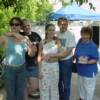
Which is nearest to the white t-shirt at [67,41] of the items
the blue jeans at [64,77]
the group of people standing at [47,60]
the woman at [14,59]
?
the group of people standing at [47,60]

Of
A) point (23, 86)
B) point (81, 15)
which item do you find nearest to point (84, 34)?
point (23, 86)

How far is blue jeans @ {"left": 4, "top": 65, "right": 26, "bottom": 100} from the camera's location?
22.6ft

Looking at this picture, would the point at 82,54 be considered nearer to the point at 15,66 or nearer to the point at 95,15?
the point at 15,66

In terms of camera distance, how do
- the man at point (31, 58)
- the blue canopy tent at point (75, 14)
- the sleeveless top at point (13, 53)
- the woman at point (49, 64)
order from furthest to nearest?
1. the blue canopy tent at point (75, 14)
2. the man at point (31, 58)
3. the woman at point (49, 64)
4. the sleeveless top at point (13, 53)

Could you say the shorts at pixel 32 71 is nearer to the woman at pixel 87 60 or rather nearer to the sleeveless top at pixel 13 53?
the woman at pixel 87 60

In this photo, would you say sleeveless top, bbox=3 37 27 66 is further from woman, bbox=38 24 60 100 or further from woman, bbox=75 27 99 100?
woman, bbox=75 27 99 100

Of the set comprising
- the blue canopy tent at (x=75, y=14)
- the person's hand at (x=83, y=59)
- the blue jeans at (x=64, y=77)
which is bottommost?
the blue jeans at (x=64, y=77)

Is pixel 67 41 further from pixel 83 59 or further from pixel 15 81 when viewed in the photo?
pixel 15 81

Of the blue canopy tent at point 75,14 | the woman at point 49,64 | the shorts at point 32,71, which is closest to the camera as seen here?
the woman at point 49,64

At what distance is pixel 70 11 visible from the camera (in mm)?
19641

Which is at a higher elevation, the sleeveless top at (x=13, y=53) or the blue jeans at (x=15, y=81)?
the sleeveless top at (x=13, y=53)

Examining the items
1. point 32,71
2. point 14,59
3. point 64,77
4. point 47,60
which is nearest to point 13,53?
point 14,59

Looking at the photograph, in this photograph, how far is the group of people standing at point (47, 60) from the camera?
692 centimetres

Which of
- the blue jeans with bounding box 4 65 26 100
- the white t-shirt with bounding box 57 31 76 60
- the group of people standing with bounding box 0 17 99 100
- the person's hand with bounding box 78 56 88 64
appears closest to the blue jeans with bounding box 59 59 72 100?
the group of people standing with bounding box 0 17 99 100
